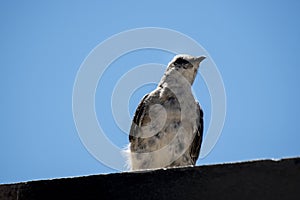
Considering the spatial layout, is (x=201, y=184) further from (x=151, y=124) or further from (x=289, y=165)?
(x=151, y=124)

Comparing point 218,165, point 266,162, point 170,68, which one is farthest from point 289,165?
point 170,68

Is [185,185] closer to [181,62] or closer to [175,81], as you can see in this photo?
[175,81]

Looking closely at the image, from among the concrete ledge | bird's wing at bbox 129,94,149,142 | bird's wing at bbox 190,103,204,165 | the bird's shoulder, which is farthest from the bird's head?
the concrete ledge

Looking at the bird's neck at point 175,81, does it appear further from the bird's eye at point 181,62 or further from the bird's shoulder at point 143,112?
the bird's shoulder at point 143,112

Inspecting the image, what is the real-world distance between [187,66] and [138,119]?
4.93 ft

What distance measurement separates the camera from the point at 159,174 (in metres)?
2.91

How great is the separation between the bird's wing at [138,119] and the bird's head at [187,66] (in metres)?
1.06

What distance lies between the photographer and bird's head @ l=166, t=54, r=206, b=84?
7996mm

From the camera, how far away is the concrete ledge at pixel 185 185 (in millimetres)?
2695

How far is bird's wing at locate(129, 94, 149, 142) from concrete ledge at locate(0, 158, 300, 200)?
3.91 m

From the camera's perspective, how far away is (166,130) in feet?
22.0

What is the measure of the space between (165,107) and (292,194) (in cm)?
443

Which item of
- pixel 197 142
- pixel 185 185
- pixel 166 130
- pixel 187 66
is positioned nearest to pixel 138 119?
pixel 166 130

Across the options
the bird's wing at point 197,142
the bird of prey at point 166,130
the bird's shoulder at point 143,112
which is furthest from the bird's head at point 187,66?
the bird's wing at point 197,142
